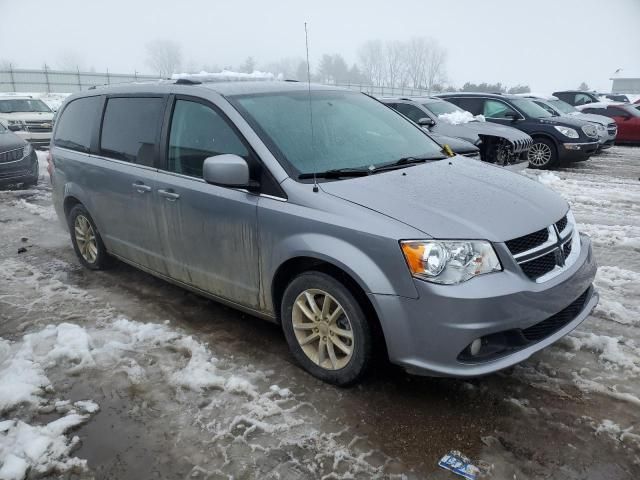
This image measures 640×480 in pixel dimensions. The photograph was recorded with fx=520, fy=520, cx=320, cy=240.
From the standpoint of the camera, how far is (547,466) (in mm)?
2490

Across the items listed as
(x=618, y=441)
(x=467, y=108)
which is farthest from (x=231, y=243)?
(x=467, y=108)

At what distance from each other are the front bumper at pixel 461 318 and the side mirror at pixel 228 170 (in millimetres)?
1095

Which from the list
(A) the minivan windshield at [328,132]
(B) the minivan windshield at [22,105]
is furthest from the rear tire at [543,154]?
(B) the minivan windshield at [22,105]

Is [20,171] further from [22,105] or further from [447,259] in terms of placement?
[447,259]

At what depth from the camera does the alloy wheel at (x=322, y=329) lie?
9.98 feet

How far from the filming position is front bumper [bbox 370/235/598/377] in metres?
2.59

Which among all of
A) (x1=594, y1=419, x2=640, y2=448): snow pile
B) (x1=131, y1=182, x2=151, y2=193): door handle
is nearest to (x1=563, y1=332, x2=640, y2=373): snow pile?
(x1=594, y1=419, x2=640, y2=448): snow pile

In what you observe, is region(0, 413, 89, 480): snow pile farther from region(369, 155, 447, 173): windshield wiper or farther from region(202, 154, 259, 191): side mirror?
region(369, 155, 447, 173): windshield wiper

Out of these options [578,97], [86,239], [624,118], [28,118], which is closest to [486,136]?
[86,239]

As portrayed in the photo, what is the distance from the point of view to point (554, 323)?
2979mm

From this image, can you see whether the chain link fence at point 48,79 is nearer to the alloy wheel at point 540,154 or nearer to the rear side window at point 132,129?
the alloy wheel at point 540,154

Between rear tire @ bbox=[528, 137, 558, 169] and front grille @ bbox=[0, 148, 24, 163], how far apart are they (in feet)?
34.2

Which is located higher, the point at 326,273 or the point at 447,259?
the point at 447,259

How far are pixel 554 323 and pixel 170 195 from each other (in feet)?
8.86
